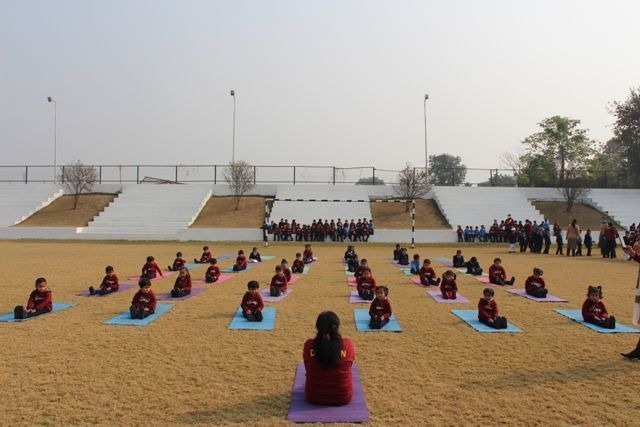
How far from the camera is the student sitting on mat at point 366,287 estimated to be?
13227 mm

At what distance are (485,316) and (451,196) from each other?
37.3m

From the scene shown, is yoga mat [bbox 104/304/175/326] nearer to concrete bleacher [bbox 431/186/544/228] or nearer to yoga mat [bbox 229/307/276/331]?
yoga mat [bbox 229/307/276/331]

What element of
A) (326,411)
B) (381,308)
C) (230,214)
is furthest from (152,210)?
(326,411)

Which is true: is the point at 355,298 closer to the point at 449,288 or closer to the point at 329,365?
the point at 449,288

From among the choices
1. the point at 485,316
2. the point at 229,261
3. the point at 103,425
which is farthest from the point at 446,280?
the point at 229,261

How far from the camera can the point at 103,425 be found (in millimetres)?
5430

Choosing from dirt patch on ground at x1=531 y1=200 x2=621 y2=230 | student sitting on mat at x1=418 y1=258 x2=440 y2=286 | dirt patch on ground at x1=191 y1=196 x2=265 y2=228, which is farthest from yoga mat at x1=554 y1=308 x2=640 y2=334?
dirt patch on ground at x1=531 y1=200 x2=621 y2=230

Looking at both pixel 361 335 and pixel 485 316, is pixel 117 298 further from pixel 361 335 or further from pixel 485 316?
pixel 485 316

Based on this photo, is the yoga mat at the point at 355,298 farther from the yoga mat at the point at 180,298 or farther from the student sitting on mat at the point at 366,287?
the yoga mat at the point at 180,298

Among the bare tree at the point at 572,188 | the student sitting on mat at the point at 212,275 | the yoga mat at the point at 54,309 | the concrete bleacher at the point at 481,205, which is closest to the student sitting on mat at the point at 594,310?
the student sitting on mat at the point at 212,275

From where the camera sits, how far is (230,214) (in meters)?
43.2

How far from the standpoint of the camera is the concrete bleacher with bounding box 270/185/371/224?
139 feet

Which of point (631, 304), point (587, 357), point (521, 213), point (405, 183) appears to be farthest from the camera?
point (405, 183)

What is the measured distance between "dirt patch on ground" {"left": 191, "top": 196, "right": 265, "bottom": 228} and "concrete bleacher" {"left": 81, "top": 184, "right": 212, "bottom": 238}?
0.73 meters
